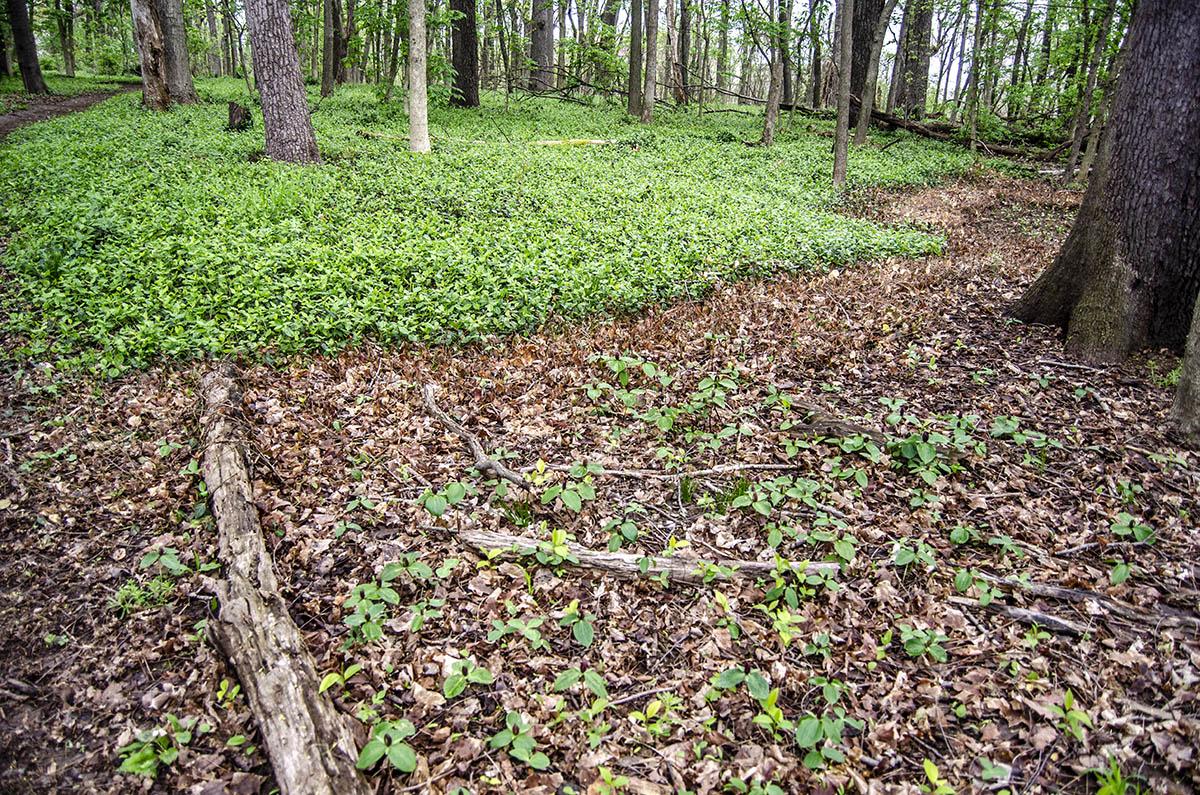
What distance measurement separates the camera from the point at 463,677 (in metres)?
3.28

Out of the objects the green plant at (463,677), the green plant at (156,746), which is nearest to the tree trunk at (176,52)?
the green plant at (156,746)

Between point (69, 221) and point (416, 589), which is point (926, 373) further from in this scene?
point (69, 221)

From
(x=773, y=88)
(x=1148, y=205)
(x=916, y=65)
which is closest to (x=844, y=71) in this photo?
(x=773, y=88)

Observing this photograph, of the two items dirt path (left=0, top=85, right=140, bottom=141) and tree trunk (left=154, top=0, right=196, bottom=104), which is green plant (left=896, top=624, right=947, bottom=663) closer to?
dirt path (left=0, top=85, right=140, bottom=141)

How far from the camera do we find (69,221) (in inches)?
319

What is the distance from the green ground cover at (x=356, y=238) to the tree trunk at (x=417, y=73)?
0.39m

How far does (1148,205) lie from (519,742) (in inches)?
253

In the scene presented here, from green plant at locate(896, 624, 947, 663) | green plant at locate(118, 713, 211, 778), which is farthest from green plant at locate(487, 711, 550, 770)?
green plant at locate(896, 624, 947, 663)

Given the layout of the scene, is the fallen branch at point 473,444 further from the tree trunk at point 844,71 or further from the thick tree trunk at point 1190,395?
the tree trunk at point 844,71

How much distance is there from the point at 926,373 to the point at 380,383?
5.03 m

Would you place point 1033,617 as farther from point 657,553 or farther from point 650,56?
point 650,56

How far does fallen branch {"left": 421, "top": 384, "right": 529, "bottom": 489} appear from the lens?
15.5ft

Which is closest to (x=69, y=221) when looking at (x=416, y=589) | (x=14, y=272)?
(x=14, y=272)

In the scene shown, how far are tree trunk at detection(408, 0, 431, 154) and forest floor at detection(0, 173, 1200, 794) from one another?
27.8ft
